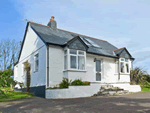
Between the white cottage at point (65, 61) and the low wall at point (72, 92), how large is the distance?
969mm

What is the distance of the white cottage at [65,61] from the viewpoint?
11969 mm

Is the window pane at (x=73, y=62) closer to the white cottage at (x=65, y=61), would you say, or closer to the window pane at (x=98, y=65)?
the white cottage at (x=65, y=61)

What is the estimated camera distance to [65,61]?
41.3ft

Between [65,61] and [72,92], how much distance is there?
295 centimetres

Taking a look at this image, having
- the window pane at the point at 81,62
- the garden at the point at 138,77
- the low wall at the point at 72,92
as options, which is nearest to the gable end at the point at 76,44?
the window pane at the point at 81,62

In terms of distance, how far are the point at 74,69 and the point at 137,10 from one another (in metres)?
6.43

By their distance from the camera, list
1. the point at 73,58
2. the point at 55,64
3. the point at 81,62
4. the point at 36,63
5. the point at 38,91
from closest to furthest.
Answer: the point at 55,64
the point at 38,91
the point at 73,58
the point at 81,62
the point at 36,63

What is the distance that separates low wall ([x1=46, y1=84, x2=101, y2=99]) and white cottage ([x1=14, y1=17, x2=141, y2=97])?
0.97 meters

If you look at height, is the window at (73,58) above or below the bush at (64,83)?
above

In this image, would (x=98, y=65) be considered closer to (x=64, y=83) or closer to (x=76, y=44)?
(x=76, y=44)

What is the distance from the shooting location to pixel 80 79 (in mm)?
12383

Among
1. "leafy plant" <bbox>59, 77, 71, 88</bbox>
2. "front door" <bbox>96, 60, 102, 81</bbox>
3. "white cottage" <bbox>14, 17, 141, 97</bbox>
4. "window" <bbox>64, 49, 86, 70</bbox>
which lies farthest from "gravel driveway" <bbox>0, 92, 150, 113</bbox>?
"front door" <bbox>96, 60, 102, 81</bbox>

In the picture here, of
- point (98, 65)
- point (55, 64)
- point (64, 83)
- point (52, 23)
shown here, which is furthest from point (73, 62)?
point (52, 23)

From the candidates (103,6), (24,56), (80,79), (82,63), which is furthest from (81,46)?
(24,56)
